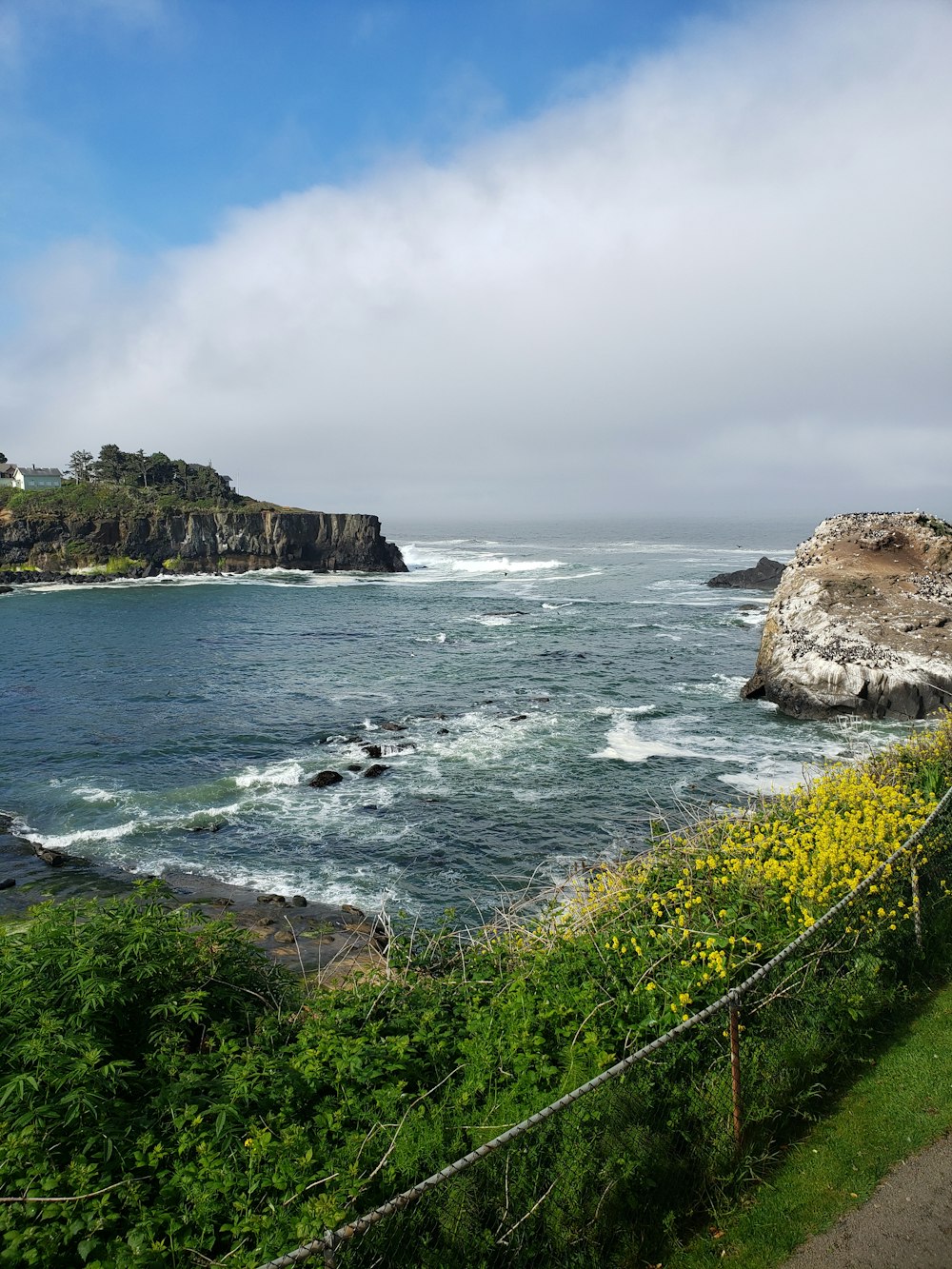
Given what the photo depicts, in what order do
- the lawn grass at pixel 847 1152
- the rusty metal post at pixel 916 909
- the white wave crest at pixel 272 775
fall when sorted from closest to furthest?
1. the lawn grass at pixel 847 1152
2. the rusty metal post at pixel 916 909
3. the white wave crest at pixel 272 775

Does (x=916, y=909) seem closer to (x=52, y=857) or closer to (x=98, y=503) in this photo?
(x=52, y=857)

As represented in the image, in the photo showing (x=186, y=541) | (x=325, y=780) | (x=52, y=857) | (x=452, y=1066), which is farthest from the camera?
(x=186, y=541)

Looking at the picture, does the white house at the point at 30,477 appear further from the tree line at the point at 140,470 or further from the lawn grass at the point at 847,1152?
the lawn grass at the point at 847,1152

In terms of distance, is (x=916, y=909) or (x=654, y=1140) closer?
(x=654, y=1140)

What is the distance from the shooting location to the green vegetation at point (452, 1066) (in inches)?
227

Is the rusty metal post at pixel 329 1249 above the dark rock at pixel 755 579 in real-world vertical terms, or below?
below

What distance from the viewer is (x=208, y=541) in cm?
11075

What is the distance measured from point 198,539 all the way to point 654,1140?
113158mm

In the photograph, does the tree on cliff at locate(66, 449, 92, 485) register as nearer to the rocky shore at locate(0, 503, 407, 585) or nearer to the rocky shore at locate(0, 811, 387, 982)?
the rocky shore at locate(0, 503, 407, 585)

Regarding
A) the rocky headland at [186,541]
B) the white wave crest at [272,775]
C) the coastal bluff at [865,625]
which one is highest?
the rocky headland at [186,541]

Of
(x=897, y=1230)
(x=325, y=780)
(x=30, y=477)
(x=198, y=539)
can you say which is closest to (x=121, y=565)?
(x=198, y=539)

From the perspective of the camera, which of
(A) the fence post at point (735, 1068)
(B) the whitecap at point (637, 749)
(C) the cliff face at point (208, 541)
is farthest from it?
(C) the cliff face at point (208, 541)

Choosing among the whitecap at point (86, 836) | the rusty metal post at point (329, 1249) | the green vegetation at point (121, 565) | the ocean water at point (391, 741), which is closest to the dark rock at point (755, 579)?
the ocean water at point (391, 741)

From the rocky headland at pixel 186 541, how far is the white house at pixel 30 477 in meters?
34.4
